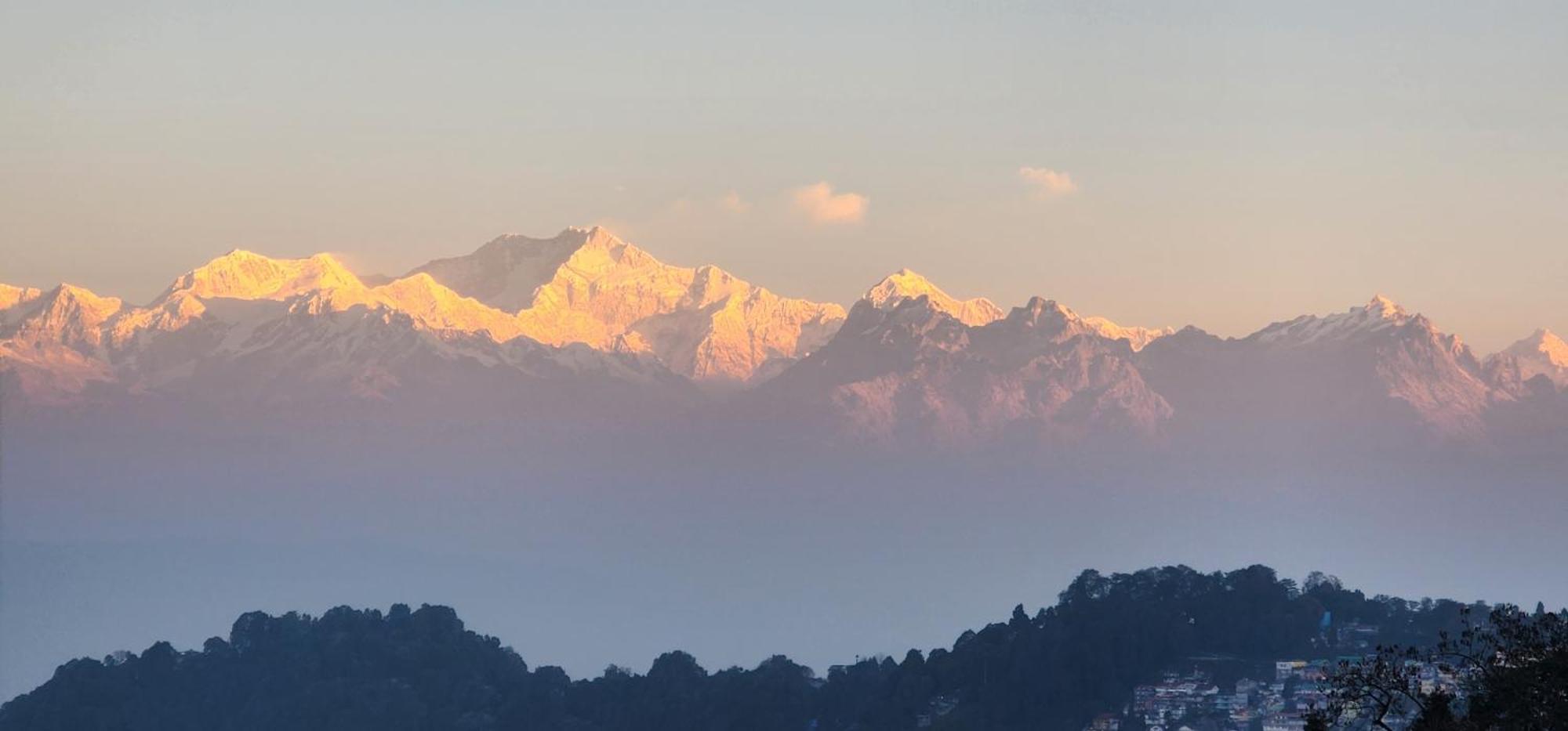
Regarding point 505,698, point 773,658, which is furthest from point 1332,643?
point 505,698

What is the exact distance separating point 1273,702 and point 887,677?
82.5 ft

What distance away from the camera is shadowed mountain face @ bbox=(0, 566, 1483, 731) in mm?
172750

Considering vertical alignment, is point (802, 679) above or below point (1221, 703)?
above

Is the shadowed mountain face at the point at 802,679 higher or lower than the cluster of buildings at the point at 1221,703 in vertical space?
higher

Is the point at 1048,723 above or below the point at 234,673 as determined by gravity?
below

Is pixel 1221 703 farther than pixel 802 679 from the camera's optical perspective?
No

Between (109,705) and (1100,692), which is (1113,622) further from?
(109,705)

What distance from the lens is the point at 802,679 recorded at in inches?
7205

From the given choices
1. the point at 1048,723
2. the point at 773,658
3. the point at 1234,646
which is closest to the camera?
the point at 1048,723

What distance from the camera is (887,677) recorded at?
7072 inches

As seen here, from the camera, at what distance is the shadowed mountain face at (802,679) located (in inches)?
6801

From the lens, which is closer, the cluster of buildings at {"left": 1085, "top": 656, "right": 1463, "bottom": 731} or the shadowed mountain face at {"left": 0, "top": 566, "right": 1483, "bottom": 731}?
the cluster of buildings at {"left": 1085, "top": 656, "right": 1463, "bottom": 731}

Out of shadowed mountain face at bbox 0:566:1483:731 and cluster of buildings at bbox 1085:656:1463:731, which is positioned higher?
shadowed mountain face at bbox 0:566:1483:731

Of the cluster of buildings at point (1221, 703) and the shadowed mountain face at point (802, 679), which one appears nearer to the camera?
the cluster of buildings at point (1221, 703)
